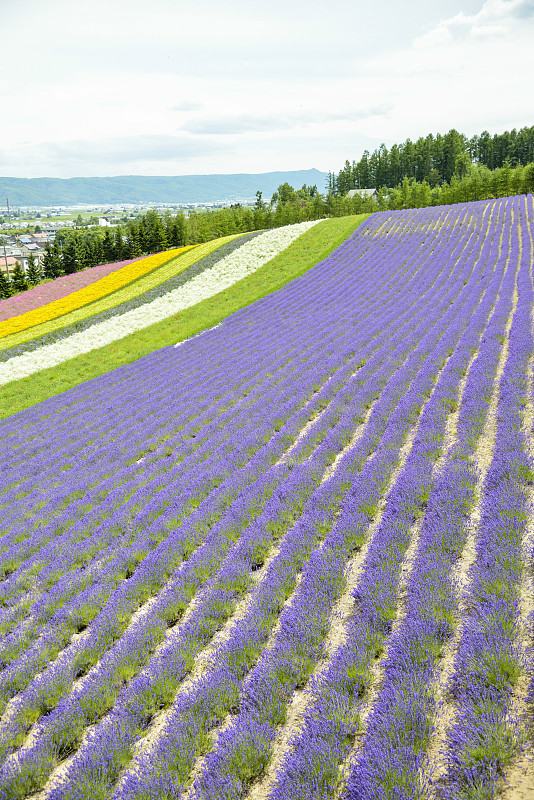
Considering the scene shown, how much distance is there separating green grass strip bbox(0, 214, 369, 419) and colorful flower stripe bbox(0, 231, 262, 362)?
784cm

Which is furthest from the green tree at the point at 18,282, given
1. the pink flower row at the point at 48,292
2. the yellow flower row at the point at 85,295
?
the yellow flower row at the point at 85,295

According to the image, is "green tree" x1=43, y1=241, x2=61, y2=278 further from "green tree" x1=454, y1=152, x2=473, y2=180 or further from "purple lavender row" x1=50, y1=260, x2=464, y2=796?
"green tree" x1=454, y1=152, x2=473, y2=180

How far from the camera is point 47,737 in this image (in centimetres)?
452

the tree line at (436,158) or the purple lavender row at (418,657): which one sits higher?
the tree line at (436,158)

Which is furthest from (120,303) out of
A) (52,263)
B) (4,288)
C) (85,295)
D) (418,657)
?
(52,263)

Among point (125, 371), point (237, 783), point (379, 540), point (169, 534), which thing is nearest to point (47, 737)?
point (237, 783)

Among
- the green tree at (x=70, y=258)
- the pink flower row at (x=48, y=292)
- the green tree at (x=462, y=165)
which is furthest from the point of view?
the green tree at (x=462, y=165)

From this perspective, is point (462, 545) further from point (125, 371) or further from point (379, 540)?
point (125, 371)

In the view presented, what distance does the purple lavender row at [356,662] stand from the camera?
3.61 metres

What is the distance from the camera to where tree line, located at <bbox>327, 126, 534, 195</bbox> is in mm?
118875

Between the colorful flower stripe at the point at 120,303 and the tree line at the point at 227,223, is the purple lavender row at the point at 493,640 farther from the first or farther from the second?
the tree line at the point at 227,223

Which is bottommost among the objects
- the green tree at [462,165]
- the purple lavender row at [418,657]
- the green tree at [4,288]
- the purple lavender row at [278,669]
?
the purple lavender row at [278,669]

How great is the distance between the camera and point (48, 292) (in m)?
53.9

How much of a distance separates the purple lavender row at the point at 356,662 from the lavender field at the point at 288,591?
23 millimetres
